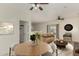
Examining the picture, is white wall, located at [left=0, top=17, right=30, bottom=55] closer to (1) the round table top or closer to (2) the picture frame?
(1) the round table top

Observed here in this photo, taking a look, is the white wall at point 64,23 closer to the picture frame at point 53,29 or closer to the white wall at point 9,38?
the picture frame at point 53,29

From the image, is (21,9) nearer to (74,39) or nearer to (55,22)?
(55,22)

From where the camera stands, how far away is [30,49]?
1.77m

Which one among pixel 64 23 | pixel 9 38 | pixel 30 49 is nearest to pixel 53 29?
pixel 64 23

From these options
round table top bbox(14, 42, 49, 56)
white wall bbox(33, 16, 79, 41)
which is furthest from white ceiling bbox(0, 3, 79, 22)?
round table top bbox(14, 42, 49, 56)

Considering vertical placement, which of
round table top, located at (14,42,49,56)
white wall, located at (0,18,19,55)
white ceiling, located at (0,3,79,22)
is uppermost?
white ceiling, located at (0,3,79,22)

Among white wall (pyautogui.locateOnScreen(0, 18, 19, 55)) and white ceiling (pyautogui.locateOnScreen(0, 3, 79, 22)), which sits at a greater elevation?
white ceiling (pyautogui.locateOnScreen(0, 3, 79, 22))

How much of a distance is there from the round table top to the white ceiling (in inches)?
13.5

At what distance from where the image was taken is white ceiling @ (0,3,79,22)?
5.76 feet

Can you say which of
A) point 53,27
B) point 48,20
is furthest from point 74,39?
point 48,20

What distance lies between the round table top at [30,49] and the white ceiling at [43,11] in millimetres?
344

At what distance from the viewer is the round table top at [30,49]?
5.76 ft

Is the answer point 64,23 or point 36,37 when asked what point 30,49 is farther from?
point 64,23

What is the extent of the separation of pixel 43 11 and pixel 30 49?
0.55 meters
